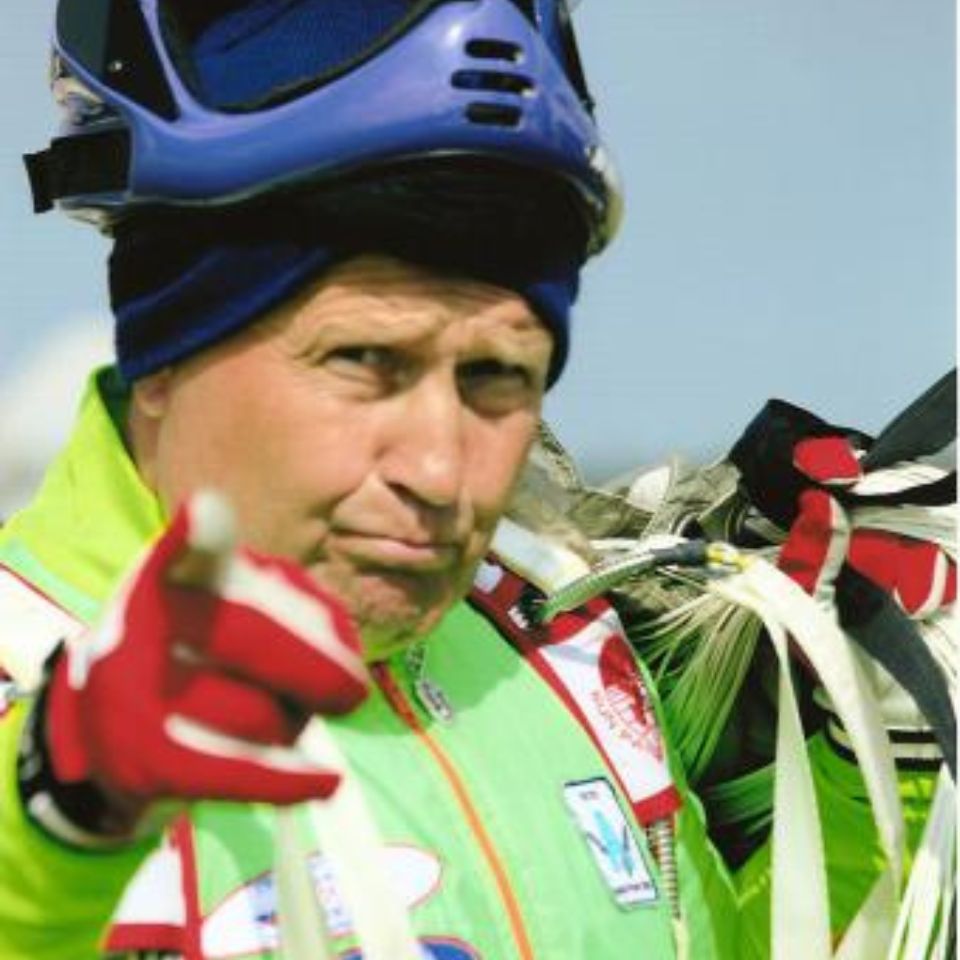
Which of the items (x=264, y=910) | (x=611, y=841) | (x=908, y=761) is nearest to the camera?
(x=264, y=910)

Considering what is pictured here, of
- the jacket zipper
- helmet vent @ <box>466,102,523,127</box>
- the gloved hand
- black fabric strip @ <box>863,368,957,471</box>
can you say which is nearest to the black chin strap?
helmet vent @ <box>466,102,523,127</box>

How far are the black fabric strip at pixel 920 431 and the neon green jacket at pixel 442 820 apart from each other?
1.07 feet

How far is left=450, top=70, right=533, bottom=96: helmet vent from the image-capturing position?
1504 mm

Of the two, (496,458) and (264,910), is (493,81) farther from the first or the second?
(264,910)

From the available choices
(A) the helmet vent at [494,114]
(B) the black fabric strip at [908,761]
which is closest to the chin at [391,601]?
(A) the helmet vent at [494,114]

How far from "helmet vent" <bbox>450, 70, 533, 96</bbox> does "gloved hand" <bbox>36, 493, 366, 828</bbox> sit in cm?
56

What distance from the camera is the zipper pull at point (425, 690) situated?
1.71 metres

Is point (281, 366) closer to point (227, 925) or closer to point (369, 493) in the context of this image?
point (369, 493)

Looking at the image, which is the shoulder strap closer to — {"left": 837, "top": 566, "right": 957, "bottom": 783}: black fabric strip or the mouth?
{"left": 837, "top": 566, "right": 957, "bottom": 783}: black fabric strip

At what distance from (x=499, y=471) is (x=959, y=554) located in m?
0.46

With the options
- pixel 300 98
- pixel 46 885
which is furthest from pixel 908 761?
pixel 46 885

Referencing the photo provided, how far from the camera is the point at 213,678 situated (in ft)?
3.38

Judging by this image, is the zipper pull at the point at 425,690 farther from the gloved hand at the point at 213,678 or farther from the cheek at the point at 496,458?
the gloved hand at the point at 213,678

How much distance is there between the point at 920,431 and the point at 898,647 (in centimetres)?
21
